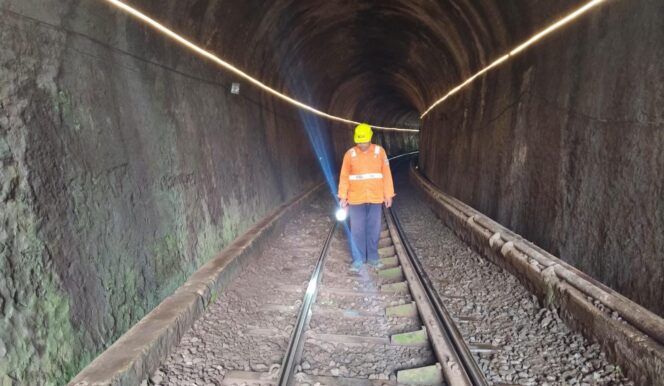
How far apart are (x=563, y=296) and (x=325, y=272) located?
282cm

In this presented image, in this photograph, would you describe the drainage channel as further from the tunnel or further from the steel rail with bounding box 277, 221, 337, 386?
the tunnel

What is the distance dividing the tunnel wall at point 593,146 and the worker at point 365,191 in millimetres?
1895

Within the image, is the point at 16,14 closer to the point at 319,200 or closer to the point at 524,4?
the point at 524,4

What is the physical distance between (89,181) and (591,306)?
3.89 m

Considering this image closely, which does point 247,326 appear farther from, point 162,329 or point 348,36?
point 348,36

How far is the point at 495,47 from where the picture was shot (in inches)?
294

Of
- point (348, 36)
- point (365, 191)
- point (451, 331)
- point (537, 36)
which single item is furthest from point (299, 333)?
point (348, 36)

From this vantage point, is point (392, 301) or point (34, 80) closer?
point (34, 80)

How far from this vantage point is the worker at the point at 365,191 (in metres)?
5.72

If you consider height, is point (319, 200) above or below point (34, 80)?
below

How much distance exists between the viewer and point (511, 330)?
154 inches

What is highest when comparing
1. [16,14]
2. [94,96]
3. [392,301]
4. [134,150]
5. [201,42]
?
[201,42]

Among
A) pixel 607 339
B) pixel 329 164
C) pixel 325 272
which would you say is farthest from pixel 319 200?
pixel 607 339

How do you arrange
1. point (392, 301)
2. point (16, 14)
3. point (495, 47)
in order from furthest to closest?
point (495, 47) < point (392, 301) < point (16, 14)
